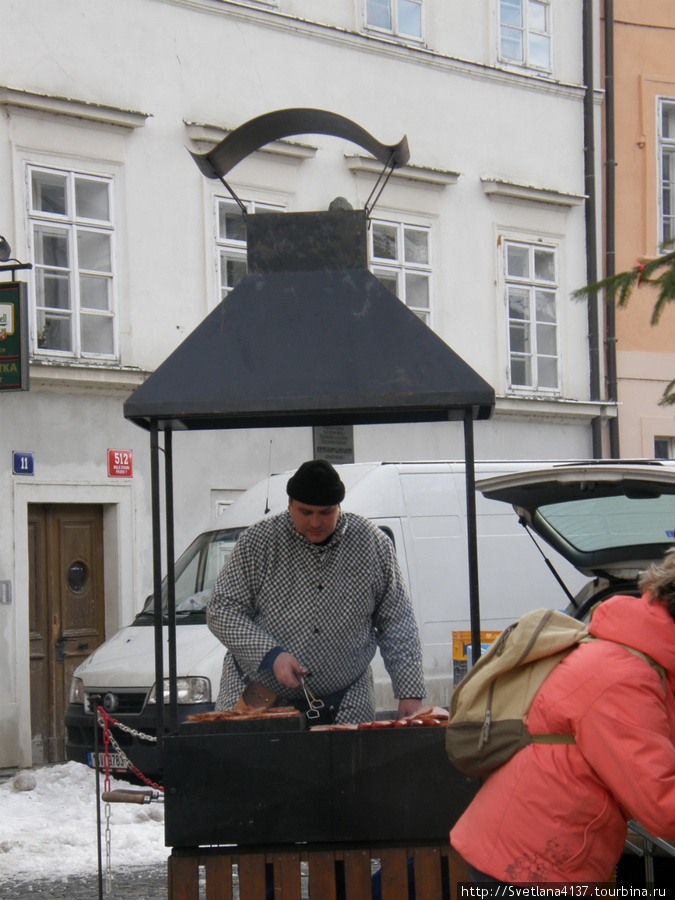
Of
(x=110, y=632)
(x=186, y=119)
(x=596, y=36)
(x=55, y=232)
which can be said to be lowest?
(x=110, y=632)

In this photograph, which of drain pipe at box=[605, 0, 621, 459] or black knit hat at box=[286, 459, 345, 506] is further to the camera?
drain pipe at box=[605, 0, 621, 459]

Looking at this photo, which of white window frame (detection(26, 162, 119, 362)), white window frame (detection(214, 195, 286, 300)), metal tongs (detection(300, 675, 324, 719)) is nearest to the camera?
metal tongs (detection(300, 675, 324, 719))

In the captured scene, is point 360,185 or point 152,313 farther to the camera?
point 360,185

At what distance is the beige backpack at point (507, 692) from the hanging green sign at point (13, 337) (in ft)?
29.8

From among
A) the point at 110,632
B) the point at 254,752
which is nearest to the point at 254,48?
the point at 110,632

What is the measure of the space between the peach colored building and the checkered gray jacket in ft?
43.3

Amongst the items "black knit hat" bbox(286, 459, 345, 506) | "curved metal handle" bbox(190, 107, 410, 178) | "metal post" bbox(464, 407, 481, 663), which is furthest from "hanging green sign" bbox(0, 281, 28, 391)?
"metal post" bbox(464, 407, 481, 663)

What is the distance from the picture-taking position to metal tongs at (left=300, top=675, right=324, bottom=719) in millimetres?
4852

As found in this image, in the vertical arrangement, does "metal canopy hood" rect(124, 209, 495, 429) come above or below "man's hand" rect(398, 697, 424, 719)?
above

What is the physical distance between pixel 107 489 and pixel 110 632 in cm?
144

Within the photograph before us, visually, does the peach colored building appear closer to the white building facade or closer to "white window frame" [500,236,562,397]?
the white building facade

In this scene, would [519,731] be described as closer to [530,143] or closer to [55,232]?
[55,232]

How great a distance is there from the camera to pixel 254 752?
A: 13.4ft

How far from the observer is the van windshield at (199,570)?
33.0ft
